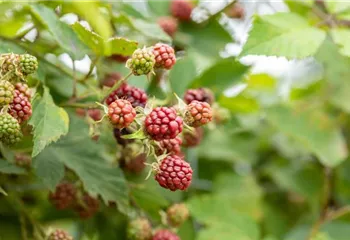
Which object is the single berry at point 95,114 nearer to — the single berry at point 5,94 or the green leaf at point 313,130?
the single berry at point 5,94

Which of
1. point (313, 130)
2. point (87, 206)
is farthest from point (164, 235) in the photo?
point (313, 130)

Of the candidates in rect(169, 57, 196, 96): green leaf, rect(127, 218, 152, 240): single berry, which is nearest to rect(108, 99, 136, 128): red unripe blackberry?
rect(127, 218, 152, 240): single berry

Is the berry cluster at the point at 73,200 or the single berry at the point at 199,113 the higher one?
the single berry at the point at 199,113

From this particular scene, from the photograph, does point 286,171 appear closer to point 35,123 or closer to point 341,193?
point 341,193

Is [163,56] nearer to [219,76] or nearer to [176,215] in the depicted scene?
[176,215]

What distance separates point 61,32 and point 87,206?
15.3 inches

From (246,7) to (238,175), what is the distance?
56cm

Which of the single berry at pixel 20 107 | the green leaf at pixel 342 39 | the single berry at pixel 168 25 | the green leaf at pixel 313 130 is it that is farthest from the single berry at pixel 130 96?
the green leaf at pixel 313 130

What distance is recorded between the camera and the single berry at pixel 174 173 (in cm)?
112

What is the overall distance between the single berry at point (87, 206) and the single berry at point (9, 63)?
428mm

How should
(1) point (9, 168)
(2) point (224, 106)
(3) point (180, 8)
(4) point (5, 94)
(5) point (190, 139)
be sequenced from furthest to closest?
(3) point (180, 8) < (2) point (224, 106) < (5) point (190, 139) < (1) point (9, 168) < (4) point (5, 94)

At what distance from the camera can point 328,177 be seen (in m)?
2.24

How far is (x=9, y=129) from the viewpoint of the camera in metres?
1.06

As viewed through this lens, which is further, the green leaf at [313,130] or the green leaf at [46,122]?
the green leaf at [313,130]
